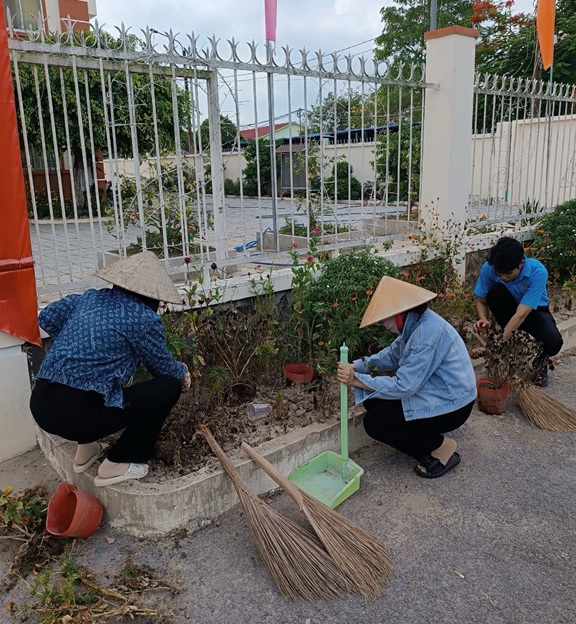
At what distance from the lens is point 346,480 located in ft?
9.84

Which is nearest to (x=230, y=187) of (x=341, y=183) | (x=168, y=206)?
(x=341, y=183)

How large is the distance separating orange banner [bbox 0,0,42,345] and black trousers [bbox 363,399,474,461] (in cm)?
199

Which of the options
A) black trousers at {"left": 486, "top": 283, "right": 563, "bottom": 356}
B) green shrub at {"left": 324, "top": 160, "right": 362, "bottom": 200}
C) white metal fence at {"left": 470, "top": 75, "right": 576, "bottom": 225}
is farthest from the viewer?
white metal fence at {"left": 470, "top": 75, "right": 576, "bottom": 225}

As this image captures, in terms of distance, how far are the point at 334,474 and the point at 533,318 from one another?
2.28 meters

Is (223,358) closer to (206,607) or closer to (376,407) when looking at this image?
(376,407)

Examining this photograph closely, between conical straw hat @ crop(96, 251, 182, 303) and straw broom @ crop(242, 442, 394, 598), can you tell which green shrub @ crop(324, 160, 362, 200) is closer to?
conical straw hat @ crop(96, 251, 182, 303)

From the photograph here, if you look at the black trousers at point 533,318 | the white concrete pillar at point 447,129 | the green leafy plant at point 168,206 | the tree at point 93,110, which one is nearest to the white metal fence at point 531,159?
the white concrete pillar at point 447,129

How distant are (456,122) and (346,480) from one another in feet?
12.1

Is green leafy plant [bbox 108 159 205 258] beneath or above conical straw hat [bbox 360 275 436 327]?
above

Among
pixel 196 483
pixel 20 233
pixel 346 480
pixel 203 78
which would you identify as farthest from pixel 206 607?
pixel 203 78

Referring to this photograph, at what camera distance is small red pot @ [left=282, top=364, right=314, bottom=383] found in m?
3.76

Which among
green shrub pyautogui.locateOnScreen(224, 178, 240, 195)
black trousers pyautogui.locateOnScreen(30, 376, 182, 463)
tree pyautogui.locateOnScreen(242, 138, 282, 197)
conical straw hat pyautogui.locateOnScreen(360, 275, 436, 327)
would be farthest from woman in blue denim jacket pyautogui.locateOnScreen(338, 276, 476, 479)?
green shrub pyautogui.locateOnScreen(224, 178, 240, 195)

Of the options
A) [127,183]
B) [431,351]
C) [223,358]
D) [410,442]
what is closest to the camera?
[431,351]

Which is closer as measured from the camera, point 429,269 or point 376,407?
point 376,407
